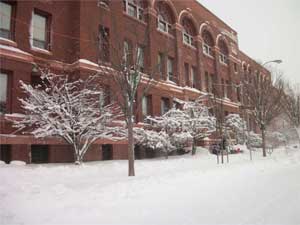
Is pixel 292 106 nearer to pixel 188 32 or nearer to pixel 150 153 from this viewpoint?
pixel 188 32

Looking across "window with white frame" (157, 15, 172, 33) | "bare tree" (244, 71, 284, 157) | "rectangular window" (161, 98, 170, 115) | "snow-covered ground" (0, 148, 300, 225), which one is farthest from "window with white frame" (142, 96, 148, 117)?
"snow-covered ground" (0, 148, 300, 225)

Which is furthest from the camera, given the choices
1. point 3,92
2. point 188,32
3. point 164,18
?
point 188,32

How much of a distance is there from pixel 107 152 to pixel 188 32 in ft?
60.8

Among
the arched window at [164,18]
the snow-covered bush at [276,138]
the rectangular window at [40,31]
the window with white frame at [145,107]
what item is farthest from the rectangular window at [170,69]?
the snow-covered bush at [276,138]

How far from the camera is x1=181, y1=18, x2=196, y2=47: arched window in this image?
31539 millimetres

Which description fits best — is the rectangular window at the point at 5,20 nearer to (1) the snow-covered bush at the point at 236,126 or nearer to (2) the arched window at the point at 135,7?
(2) the arched window at the point at 135,7

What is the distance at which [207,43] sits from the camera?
36094mm

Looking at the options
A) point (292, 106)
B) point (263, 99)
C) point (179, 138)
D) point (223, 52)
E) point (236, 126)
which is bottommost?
point (179, 138)

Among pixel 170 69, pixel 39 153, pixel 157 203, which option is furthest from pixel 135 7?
pixel 157 203

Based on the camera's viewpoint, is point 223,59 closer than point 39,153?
No

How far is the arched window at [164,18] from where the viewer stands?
2792 centimetres

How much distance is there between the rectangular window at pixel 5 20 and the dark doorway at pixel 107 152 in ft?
28.8

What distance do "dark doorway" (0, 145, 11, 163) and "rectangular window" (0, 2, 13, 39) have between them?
624 cm

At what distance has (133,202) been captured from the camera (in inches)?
254
